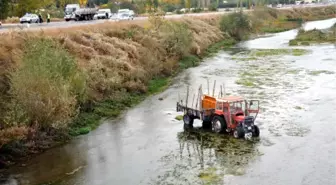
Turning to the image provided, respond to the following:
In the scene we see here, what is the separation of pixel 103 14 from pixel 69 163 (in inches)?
1940

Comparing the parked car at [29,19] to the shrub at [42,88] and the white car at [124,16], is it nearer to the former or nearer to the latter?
the white car at [124,16]

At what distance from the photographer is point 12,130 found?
21.0m

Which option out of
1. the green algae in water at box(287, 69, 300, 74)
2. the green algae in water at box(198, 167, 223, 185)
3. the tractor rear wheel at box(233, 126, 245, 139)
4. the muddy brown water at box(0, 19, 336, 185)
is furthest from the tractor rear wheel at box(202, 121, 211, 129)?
the green algae in water at box(287, 69, 300, 74)

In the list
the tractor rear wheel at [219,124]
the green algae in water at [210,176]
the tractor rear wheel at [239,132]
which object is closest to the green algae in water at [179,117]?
the tractor rear wheel at [219,124]

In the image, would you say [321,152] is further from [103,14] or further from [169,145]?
[103,14]

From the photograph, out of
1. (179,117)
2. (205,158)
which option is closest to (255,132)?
(205,158)

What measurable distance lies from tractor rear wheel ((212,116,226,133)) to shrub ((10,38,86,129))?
8265 mm

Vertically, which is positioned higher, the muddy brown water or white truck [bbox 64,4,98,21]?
white truck [bbox 64,4,98,21]

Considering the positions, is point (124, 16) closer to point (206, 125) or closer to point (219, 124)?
point (206, 125)

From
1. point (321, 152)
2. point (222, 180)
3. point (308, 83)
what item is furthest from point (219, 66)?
point (222, 180)

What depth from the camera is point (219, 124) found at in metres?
24.2

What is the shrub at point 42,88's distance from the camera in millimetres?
23109

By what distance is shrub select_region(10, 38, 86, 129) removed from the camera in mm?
23109

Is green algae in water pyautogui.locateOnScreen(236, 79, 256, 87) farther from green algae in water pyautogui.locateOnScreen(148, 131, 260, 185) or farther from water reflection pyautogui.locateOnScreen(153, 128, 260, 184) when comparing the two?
green algae in water pyautogui.locateOnScreen(148, 131, 260, 185)
